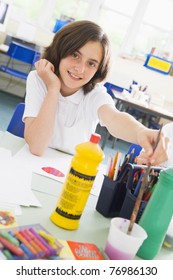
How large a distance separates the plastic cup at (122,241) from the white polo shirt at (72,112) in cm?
76

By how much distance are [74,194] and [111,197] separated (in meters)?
0.18

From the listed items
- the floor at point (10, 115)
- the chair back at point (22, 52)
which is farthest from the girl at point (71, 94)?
the chair back at point (22, 52)

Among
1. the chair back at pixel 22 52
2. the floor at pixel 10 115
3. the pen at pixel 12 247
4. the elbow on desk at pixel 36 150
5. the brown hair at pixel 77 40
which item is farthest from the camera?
the chair back at pixel 22 52

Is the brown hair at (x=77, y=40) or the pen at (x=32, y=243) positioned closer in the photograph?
the pen at (x=32, y=243)

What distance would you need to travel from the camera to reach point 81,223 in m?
0.89

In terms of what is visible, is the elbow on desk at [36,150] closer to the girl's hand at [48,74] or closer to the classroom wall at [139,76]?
the girl's hand at [48,74]

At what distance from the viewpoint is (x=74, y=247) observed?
29.9 inches

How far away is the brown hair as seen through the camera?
1413 millimetres

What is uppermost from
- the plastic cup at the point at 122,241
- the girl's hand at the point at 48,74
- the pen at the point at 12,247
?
the girl's hand at the point at 48,74

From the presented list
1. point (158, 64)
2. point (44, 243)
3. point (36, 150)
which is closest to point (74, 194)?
point (44, 243)

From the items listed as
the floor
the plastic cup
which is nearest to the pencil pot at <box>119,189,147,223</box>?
the plastic cup

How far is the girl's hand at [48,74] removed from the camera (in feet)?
4.73

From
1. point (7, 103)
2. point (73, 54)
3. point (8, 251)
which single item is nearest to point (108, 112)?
point (73, 54)

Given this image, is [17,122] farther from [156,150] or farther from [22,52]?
[22,52]
